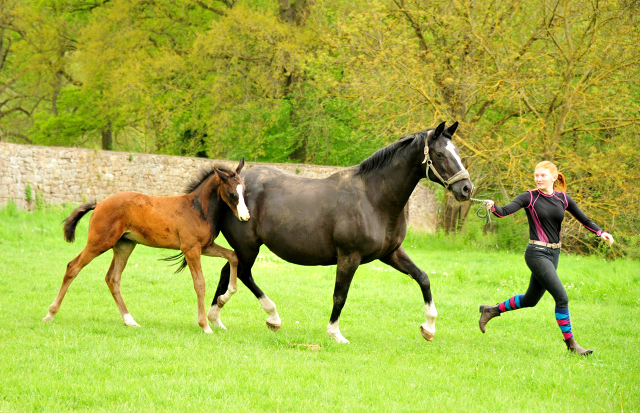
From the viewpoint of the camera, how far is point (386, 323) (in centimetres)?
809

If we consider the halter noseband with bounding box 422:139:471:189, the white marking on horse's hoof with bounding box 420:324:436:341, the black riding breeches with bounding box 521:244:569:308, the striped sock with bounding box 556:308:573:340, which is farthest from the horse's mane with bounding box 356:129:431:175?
the striped sock with bounding box 556:308:573:340

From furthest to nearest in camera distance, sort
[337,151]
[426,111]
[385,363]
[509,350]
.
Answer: [337,151]
[426,111]
[509,350]
[385,363]

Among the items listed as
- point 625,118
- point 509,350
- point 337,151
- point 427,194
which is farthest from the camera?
point 337,151

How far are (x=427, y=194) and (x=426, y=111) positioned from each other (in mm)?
9746

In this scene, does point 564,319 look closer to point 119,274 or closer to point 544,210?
point 544,210

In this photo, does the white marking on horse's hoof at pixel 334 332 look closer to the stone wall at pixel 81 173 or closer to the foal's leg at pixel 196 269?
the foal's leg at pixel 196 269

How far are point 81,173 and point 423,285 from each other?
17.3 metres

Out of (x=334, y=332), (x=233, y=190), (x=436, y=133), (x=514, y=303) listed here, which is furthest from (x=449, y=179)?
(x=233, y=190)

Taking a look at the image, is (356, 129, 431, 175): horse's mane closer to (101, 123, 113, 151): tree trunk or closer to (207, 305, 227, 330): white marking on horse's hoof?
(207, 305, 227, 330): white marking on horse's hoof

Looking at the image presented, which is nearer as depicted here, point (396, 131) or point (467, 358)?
point (467, 358)

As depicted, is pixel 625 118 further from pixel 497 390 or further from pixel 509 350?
pixel 497 390

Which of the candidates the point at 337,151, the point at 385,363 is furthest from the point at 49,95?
the point at 385,363

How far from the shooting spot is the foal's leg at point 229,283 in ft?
23.0


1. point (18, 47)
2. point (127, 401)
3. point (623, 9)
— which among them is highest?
point (623, 9)
